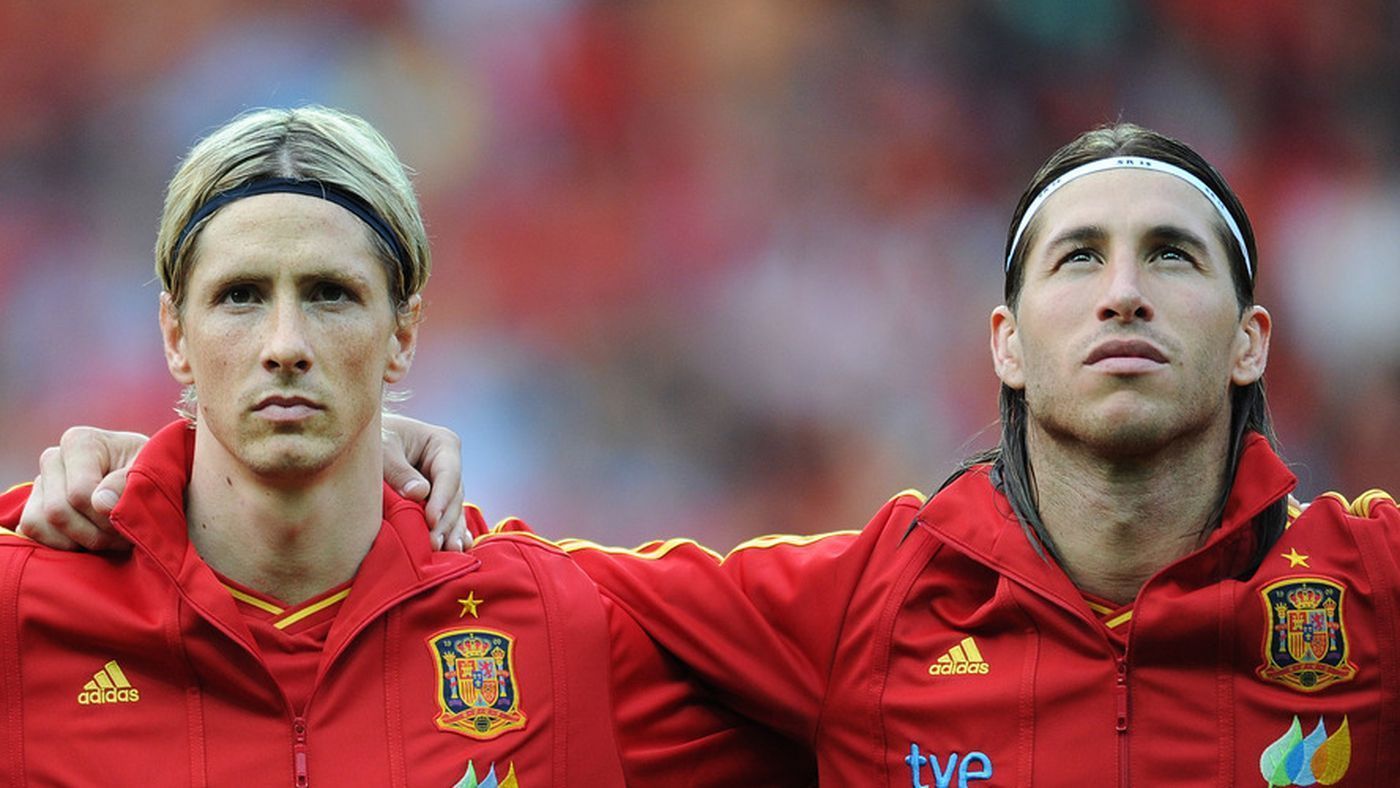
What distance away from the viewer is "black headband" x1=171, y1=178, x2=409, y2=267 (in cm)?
320

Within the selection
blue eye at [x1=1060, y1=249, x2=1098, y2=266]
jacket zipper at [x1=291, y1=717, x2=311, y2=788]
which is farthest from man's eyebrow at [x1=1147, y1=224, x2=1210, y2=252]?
jacket zipper at [x1=291, y1=717, x2=311, y2=788]

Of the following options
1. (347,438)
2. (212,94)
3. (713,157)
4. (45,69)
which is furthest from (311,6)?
(347,438)

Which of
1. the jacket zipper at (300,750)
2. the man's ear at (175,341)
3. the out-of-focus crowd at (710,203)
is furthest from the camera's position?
the out-of-focus crowd at (710,203)

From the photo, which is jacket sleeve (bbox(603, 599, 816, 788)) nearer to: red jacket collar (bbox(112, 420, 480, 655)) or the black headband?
red jacket collar (bbox(112, 420, 480, 655))

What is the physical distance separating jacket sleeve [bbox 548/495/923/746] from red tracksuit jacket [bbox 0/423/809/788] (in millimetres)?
185

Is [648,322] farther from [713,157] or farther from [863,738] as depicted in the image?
[863,738]

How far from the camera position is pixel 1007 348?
3.66 meters

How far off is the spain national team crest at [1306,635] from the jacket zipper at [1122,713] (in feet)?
0.78

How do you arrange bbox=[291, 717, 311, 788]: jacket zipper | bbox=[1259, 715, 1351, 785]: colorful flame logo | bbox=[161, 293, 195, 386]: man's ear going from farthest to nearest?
bbox=[161, 293, 195, 386]: man's ear < bbox=[1259, 715, 1351, 785]: colorful flame logo < bbox=[291, 717, 311, 788]: jacket zipper

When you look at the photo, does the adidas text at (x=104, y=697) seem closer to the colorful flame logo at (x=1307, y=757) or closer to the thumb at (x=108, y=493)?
the thumb at (x=108, y=493)

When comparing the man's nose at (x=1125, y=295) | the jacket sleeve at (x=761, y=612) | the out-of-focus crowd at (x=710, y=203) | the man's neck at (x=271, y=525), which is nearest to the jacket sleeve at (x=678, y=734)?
the jacket sleeve at (x=761, y=612)

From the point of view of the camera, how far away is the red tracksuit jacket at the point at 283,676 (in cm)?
303

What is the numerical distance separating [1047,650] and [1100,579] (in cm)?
20

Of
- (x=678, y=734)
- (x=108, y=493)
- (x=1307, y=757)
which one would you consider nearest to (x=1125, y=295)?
(x=1307, y=757)
